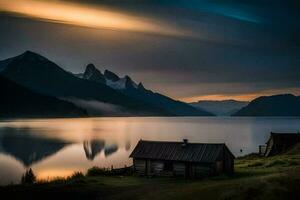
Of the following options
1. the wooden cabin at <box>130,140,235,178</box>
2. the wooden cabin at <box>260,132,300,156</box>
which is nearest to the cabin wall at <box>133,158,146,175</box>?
the wooden cabin at <box>130,140,235,178</box>

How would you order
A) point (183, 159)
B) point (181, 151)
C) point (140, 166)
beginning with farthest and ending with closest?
point (140, 166), point (181, 151), point (183, 159)

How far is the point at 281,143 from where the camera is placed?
265ft

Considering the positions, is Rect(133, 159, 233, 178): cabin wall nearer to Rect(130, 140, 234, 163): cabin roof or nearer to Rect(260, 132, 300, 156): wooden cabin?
Rect(130, 140, 234, 163): cabin roof

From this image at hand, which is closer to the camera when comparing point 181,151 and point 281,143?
point 181,151

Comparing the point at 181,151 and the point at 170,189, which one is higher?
the point at 181,151

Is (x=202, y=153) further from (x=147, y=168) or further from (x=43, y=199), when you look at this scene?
(x=43, y=199)

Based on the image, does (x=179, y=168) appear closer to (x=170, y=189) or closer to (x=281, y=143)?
(x=170, y=189)

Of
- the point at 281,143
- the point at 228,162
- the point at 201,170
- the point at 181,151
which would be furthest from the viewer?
the point at 281,143

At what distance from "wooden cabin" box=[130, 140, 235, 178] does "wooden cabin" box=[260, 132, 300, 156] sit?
30.1 m

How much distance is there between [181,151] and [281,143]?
35.4 meters

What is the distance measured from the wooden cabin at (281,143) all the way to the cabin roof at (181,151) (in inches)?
1182

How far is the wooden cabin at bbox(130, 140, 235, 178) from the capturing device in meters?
50.8

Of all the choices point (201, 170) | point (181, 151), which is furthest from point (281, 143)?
point (201, 170)

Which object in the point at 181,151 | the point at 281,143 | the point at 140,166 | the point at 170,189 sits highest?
the point at 281,143
